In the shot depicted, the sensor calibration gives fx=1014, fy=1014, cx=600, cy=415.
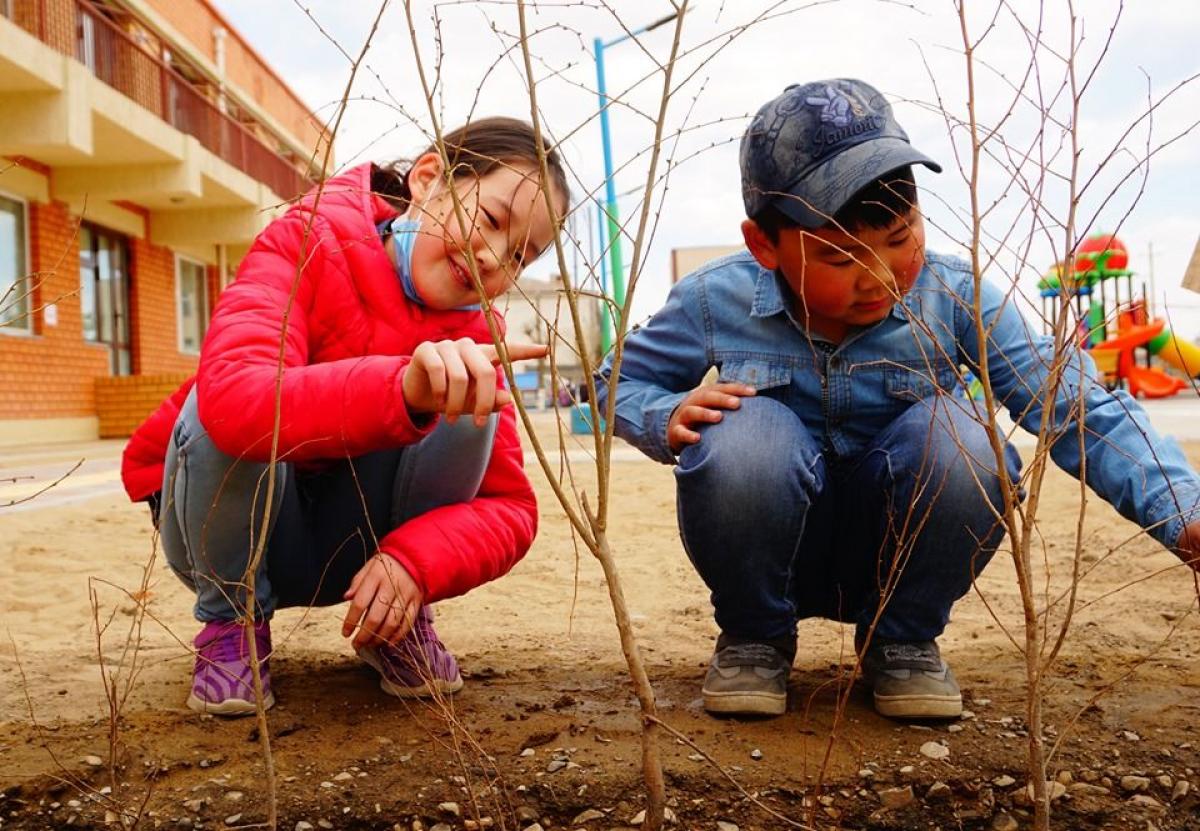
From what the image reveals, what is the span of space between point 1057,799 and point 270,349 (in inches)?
54.9

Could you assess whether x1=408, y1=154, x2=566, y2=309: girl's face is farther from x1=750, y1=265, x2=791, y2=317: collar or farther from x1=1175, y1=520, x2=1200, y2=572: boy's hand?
x1=1175, y1=520, x2=1200, y2=572: boy's hand

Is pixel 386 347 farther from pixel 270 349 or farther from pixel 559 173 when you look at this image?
pixel 559 173

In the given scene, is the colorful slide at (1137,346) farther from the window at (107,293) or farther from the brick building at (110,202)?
the window at (107,293)

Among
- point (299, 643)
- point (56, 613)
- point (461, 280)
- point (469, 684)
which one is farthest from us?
point (56, 613)

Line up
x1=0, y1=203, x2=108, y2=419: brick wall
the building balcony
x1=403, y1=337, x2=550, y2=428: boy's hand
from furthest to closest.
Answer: x1=0, y1=203, x2=108, y2=419: brick wall < the building balcony < x1=403, y1=337, x2=550, y2=428: boy's hand

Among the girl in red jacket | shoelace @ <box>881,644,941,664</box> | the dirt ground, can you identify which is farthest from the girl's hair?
shoelace @ <box>881,644,941,664</box>

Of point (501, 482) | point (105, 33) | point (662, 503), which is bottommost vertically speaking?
point (662, 503)

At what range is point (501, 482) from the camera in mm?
2068

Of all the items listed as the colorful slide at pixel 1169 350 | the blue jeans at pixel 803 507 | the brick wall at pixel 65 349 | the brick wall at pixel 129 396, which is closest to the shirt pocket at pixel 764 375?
the blue jeans at pixel 803 507

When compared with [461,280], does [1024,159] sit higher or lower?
higher

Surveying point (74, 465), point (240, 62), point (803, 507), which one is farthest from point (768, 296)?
point (240, 62)

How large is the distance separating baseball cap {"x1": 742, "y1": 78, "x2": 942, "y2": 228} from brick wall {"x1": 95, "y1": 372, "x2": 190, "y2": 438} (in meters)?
11.0

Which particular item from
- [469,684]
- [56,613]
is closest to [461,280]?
[469,684]

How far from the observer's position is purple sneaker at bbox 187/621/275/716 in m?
1.78
